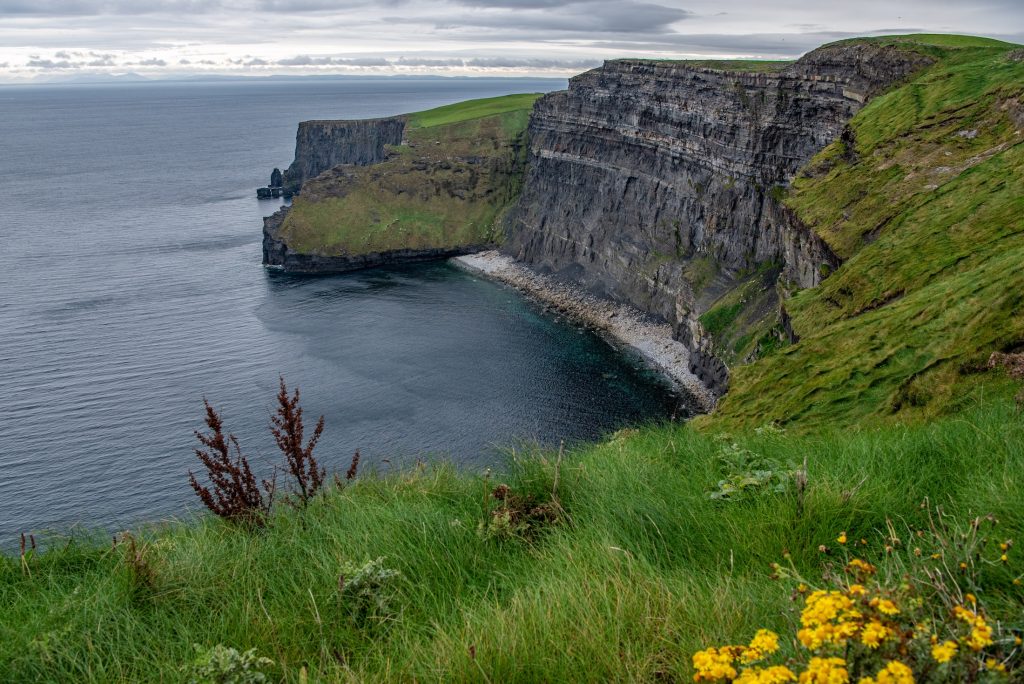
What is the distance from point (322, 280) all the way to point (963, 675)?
102381 millimetres

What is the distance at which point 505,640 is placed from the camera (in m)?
5.61

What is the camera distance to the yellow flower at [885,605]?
3713 mm

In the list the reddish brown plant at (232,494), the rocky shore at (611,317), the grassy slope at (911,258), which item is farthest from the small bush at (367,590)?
the rocky shore at (611,317)

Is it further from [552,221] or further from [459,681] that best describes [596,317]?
[459,681]

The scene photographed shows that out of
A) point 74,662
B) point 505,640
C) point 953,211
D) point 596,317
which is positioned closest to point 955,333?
point 953,211

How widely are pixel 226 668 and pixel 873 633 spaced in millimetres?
4412

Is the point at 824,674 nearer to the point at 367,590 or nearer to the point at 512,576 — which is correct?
the point at 512,576

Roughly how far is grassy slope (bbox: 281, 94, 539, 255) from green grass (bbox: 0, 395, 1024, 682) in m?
102

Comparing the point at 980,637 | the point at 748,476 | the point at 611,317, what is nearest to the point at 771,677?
the point at 980,637

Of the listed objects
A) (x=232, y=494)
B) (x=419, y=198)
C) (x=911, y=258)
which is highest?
(x=911, y=258)

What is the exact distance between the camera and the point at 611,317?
79.9m

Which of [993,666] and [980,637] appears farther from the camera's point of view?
[993,666]

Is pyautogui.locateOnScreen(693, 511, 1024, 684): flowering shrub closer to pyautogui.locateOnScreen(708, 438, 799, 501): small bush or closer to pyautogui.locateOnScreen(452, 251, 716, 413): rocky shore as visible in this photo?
pyautogui.locateOnScreen(708, 438, 799, 501): small bush

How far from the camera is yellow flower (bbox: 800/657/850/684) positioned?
3.38 metres
